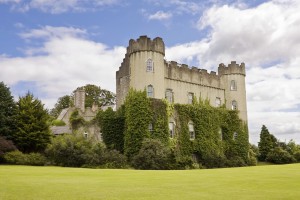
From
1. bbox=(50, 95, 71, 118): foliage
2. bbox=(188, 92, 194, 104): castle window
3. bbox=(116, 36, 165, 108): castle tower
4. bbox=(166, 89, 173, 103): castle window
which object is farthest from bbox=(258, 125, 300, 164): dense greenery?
bbox=(50, 95, 71, 118): foliage

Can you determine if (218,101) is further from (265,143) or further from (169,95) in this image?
(265,143)

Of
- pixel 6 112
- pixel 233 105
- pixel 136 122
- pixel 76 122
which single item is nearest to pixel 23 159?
pixel 6 112

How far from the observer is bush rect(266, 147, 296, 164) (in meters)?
51.3

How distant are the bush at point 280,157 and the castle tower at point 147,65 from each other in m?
19.9

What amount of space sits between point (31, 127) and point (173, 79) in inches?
690

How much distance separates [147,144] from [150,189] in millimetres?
20915

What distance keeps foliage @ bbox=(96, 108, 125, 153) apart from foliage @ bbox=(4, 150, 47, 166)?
26.0 ft

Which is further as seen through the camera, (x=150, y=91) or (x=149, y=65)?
(x=149, y=65)

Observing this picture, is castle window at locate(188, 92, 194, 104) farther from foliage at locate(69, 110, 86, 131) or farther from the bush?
the bush

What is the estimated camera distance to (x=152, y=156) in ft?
112

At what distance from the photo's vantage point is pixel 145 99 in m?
38.2

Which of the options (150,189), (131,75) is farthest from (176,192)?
(131,75)

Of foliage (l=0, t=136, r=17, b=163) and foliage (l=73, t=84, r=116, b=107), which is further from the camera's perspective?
foliage (l=73, t=84, r=116, b=107)

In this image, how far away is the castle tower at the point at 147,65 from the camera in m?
40.6
